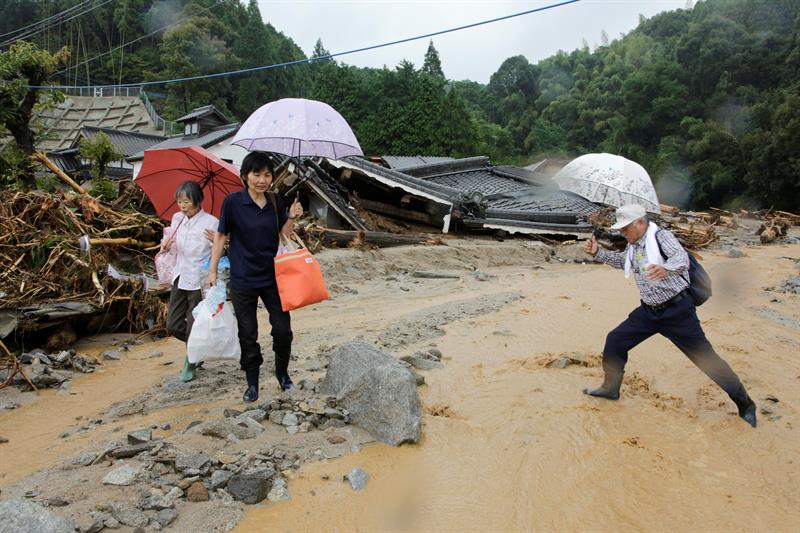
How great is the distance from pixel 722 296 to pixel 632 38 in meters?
65.2

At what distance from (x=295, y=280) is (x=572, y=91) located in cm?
5939

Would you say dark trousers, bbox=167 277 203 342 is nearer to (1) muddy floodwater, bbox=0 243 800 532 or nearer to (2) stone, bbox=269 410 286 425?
(1) muddy floodwater, bbox=0 243 800 532

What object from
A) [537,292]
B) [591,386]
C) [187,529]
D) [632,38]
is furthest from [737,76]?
[187,529]

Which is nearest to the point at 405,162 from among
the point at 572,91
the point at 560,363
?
the point at 560,363

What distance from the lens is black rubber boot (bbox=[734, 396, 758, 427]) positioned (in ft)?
13.0

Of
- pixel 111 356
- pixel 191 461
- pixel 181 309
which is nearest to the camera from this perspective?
pixel 191 461

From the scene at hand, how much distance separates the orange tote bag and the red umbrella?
154cm

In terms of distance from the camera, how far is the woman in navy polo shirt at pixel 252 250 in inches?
151

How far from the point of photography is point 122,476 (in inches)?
114

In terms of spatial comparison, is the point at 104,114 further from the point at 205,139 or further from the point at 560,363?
the point at 560,363

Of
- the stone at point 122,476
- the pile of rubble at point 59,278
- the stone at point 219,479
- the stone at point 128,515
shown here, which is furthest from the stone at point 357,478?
the pile of rubble at point 59,278

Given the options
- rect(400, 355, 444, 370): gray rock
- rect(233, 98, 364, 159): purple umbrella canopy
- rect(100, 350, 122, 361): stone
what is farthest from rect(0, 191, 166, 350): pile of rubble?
rect(400, 355, 444, 370): gray rock

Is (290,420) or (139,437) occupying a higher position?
(139,437)

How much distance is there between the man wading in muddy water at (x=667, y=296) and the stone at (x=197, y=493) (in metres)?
3.05
